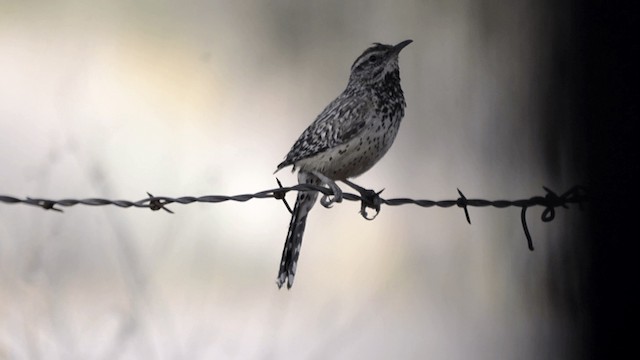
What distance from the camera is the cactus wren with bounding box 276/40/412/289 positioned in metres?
4.98

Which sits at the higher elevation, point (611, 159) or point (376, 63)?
point (376, 63)

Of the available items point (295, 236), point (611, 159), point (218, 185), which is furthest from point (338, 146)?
point (611, 159)

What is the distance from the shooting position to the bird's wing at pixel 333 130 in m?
4.98

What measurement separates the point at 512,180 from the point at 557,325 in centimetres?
106

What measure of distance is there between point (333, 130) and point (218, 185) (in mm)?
2729

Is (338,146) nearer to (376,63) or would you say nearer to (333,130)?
(333,130)

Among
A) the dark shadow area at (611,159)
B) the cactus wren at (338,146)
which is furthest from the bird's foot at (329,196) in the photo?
the dark shadow area at (611,159)

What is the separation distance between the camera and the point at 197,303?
304 inches

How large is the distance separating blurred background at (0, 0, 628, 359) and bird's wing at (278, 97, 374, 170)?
21.4 inches

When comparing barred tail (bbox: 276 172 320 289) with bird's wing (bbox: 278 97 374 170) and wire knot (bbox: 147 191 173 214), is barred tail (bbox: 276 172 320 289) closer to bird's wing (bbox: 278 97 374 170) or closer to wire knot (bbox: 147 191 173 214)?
bird's wing (bbox: 278 97 374 170)

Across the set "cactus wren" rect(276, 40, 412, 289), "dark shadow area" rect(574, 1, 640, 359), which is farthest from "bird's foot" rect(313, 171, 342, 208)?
"dark shadow area" rect(574, 1, 640, 359)

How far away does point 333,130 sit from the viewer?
501 cm

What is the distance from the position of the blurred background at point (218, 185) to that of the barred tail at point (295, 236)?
0.85 m

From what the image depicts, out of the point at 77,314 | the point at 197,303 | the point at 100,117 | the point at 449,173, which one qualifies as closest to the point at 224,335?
the point at 197,303
